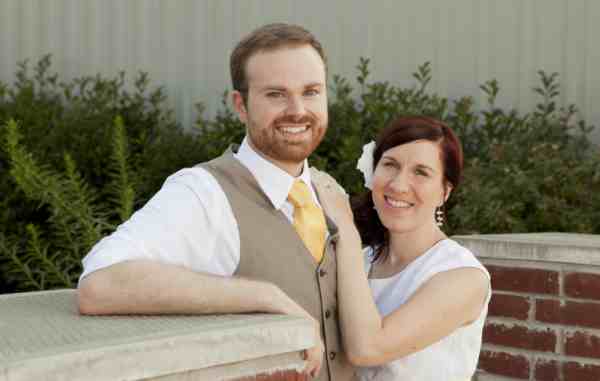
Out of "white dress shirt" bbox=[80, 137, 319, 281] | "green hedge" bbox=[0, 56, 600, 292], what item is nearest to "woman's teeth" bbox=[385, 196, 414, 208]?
"white dress shirt" bbox=[80, 137, 319, 281]

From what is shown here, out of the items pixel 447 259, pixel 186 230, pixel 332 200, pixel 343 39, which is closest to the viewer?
pixel 186 230

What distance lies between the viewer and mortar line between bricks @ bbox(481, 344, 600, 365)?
3.25 metres

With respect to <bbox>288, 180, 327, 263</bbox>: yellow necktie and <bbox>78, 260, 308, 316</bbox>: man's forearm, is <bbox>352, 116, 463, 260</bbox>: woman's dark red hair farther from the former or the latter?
<bbox>78, 260, 308, 316</bbox>: man's forearm

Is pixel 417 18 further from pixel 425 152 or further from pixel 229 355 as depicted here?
pixel 229 355

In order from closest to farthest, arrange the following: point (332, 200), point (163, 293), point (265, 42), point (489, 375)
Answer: point (163, 293) < point (265, 42) < point (332, 200) < point (489, 375)

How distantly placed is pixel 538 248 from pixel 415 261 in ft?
2.36

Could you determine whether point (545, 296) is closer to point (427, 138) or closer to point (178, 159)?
point (427, 138)

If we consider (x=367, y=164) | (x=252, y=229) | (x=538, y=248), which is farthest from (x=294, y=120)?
(x=538, y=248)

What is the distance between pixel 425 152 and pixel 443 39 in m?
2.99

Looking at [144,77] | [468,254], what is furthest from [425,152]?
[144,77]

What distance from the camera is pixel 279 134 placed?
2.13 m

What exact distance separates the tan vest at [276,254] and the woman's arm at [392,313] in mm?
44

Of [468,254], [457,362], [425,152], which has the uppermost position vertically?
[425,152]

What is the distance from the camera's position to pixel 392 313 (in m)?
2.43
